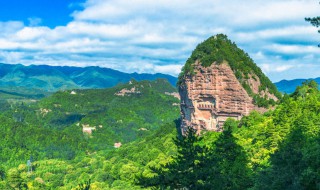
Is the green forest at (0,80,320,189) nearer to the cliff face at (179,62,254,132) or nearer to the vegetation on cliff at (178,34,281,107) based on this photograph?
the cliff face at (179,62,254,132)

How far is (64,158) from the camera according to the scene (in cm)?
18112

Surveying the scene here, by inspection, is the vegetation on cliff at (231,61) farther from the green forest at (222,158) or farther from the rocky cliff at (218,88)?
the green forest at (222,158)

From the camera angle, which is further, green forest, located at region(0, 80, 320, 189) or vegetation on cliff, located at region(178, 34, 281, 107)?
vegetation on cliff, located at region(178, 34, 281, 107)

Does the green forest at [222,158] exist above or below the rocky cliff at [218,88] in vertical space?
below

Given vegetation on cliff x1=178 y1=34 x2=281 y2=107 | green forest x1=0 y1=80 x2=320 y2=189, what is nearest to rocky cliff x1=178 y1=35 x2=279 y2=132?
vegetation on cliff x1=178 y1=34 x2=281 y2=107

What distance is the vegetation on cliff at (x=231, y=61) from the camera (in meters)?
99.7

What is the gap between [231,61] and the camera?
10056 cm

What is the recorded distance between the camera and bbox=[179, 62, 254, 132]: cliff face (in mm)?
96938

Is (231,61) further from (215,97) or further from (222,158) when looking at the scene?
(222,158)

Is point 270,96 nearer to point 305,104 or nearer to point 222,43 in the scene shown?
point 222,43

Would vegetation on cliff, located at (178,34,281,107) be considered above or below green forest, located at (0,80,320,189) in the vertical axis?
above

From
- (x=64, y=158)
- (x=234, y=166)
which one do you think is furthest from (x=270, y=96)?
(x=64, y=158)

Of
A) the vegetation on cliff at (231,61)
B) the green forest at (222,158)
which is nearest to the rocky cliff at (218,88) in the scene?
the vegetation on cliff at (231,61)

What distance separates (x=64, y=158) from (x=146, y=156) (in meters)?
82.9
